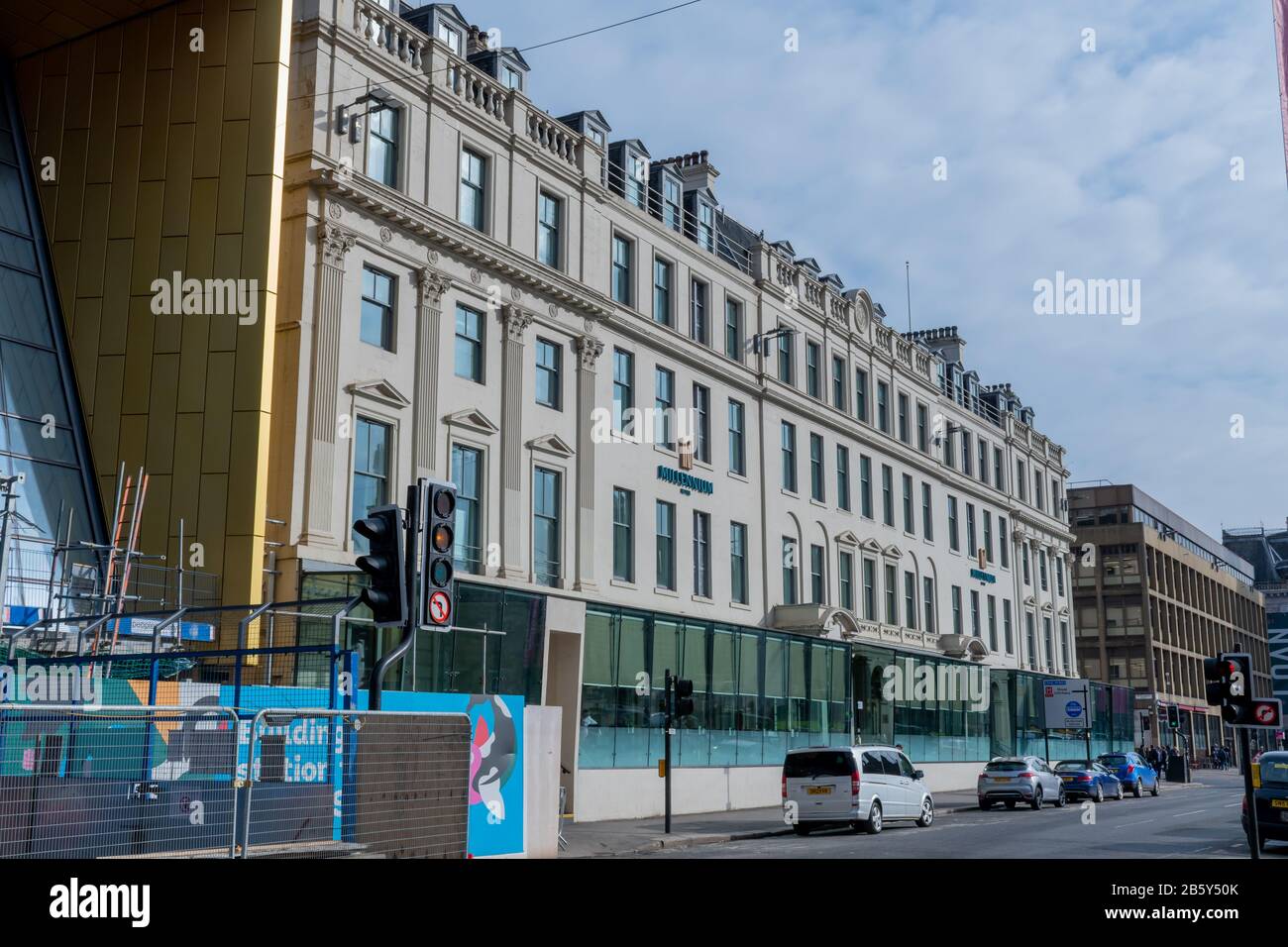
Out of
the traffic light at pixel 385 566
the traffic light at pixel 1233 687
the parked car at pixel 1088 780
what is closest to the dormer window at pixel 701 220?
the parked car at pixel 1088 780

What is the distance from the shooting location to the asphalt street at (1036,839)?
20.2 metres

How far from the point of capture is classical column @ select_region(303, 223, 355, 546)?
2456 cm

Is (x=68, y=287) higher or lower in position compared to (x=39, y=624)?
higher

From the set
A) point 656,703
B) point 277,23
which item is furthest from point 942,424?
point 277,23

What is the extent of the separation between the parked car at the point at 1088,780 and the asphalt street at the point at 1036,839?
3758 mm

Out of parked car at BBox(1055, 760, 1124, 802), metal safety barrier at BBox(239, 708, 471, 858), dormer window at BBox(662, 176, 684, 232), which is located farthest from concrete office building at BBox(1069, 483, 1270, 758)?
metal safety barrier at BBox(239, 708, 471, 858)

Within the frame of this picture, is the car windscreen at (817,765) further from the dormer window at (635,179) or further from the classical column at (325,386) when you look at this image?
the dormer window at (635,179)

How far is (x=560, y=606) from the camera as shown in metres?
29.4

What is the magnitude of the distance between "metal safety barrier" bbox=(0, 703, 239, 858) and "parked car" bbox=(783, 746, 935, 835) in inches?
709

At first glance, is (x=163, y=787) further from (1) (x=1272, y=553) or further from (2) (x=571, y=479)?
(1) (x=1272, y=553)

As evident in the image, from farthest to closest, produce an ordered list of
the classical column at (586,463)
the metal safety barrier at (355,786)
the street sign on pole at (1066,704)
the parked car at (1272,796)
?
the street sign on pole at (1066,704)
the classical column at (586,463)
the parked car at (1272,796)
the metal safety barrier at (355,786)

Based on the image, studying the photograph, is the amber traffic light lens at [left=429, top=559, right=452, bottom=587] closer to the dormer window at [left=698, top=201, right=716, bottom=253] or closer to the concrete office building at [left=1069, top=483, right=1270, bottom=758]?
the dormer window at [left=698, top=201, right=716, bottom=253]
